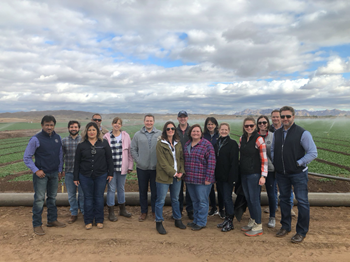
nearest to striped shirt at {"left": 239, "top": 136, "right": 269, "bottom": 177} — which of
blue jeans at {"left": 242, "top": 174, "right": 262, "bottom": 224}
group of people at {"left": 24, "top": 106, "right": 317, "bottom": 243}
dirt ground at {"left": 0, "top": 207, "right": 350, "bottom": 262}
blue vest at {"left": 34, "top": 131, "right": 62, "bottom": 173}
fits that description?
group of people at {"left": 24, "top": 106, "right": 317, "bottom": 243}

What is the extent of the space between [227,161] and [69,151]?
11.5 feet

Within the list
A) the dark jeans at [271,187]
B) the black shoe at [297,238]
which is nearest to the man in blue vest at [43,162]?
the dark jeans at [271,187]

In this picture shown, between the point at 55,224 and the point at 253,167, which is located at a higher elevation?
the point at 253,167

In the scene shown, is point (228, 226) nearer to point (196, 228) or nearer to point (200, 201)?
point (196, 228)

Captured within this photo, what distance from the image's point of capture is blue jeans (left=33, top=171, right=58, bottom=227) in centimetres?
480

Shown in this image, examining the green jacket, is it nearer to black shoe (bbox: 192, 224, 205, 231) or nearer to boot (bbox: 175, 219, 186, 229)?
boot (bbox: 175, 219, 186, 229)

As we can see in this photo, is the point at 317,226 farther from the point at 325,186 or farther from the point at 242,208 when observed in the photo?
the point at 325,186

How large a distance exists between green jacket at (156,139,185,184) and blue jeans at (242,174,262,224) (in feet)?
4.31

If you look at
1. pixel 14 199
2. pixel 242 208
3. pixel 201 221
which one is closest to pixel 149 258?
pixel 201 221

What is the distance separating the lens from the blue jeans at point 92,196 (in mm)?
4949

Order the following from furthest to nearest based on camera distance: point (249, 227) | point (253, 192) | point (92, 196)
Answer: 1. point (92, 196)
2. point (249, 227)
3. point (253, 192)

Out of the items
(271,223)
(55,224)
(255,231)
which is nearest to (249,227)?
(255,231)

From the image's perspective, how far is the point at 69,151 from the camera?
531 cm

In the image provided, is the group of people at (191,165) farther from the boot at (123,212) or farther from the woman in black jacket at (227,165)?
the boot at (123,212)
